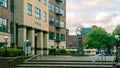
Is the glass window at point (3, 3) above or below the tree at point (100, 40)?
above

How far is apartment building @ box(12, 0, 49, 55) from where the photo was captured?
56.8 metres


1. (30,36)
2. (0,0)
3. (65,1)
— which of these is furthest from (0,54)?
(65,1)

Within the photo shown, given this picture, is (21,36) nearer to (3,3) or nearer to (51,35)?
(3,3)

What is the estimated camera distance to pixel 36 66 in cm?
3488

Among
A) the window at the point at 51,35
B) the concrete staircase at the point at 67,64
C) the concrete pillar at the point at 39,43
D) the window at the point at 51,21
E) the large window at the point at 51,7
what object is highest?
the large window at the point at 51,7

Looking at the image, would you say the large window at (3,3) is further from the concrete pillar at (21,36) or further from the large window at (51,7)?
the large window at (51,7)

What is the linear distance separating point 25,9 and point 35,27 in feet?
24.4

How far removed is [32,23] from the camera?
61812 millimetres

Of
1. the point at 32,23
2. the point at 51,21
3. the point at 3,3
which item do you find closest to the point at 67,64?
the point at 3,3

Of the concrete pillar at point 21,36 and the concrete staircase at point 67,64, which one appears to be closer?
the concrete staircase at point 67,64

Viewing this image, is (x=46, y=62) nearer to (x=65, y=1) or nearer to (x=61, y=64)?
(x=61, y=64)

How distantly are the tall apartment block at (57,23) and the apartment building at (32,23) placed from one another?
6.24 m

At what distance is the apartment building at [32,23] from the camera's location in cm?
5678

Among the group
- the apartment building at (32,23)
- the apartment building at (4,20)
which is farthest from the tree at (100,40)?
the apartment building at (4,20)
